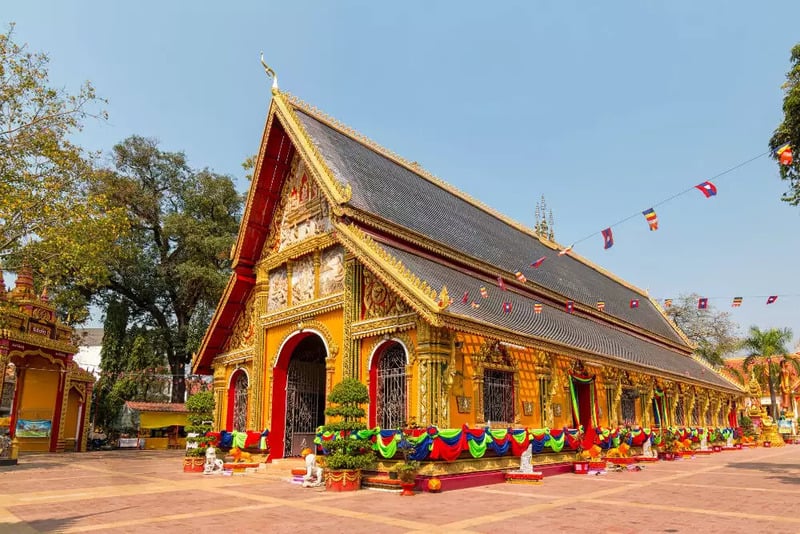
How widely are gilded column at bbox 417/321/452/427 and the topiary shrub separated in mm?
1200

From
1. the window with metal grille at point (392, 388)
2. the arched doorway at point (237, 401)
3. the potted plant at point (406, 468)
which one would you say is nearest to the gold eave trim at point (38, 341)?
the arched doorway at point (237, 401)

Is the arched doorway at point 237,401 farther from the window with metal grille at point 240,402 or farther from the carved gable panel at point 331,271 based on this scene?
the carved gable panel at point 331,271

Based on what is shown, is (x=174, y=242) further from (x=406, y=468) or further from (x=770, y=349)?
(x=770, y=349)

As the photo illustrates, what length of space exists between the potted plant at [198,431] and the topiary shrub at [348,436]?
5.63 metres

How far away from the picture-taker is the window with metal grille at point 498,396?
13766 millimetres

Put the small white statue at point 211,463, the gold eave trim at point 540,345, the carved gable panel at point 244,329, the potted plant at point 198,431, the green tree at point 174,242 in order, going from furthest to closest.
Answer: the green tree at point 174,242, the carved gable panel at point 244,329, the potted plant at point 198,431, the small white statue at point 211,463, the gold eave trim at point 540,345

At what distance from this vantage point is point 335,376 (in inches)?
583

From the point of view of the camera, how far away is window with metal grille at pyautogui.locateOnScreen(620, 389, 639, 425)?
19.8 meters

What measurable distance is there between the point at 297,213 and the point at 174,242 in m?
22.3

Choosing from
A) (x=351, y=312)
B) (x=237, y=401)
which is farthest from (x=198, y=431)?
(x=351, y=312)

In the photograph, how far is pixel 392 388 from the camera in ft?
44.1

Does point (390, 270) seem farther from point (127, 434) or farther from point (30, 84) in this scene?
point (127, 434)

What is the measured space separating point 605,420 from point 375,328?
29.1ft

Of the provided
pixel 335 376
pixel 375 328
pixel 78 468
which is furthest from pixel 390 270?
pixel 78 468
